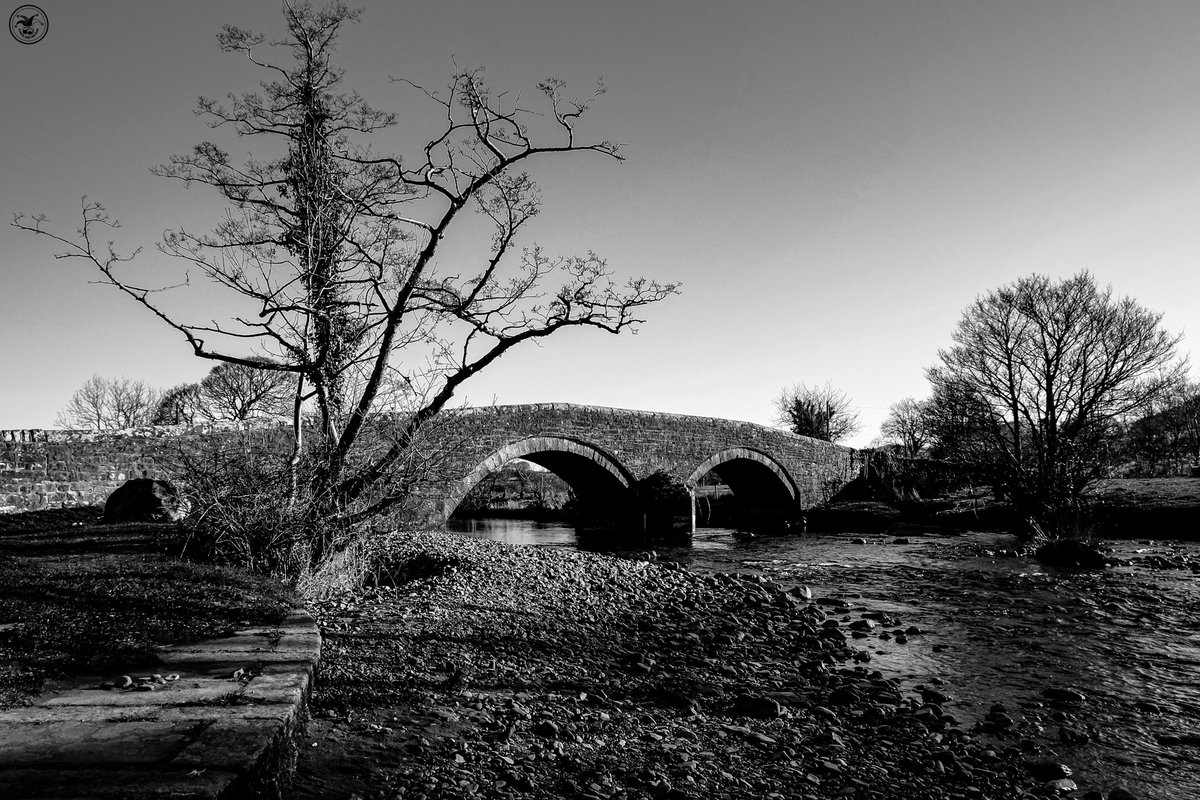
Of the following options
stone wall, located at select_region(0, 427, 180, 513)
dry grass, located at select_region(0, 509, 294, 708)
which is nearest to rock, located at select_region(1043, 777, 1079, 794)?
dry grass, located at select_region(0, 509, 294, 708)

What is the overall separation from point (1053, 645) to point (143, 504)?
11.2m

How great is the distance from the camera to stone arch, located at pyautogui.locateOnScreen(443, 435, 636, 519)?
1661 cm

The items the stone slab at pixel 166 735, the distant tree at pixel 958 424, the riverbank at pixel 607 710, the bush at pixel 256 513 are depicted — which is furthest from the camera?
the distant tree at pixel 958 424

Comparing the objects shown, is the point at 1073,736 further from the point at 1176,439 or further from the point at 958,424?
the point at 1176,439

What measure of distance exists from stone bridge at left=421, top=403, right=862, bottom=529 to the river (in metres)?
5.45

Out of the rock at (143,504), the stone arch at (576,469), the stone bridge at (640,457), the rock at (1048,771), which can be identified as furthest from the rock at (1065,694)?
the stone arch at (576,469)

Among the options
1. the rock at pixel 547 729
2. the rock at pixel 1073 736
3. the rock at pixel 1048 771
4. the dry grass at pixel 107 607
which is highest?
the dry grass at pixel 107 607

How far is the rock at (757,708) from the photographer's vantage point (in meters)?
4.18

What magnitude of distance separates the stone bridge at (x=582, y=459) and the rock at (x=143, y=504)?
1.21 feet

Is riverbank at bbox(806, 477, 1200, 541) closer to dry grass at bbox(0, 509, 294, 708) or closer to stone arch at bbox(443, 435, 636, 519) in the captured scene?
stone arch at bbox(443, 435, 636, 519)

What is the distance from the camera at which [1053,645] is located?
20.8 feet

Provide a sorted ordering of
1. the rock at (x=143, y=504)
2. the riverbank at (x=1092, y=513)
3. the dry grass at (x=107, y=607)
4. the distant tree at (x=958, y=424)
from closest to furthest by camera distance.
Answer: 1. the dry grass at (x=107, y=607)
2. the rock at (x=143, y=504)
3. the riverbank at (x=1092, y=513)
4. the distant tree at (x=958, y=424)

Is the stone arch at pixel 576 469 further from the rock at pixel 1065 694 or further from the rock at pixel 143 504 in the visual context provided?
the rock at pixel 1065 694

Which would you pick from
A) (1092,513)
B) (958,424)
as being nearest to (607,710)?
(1092,513)
